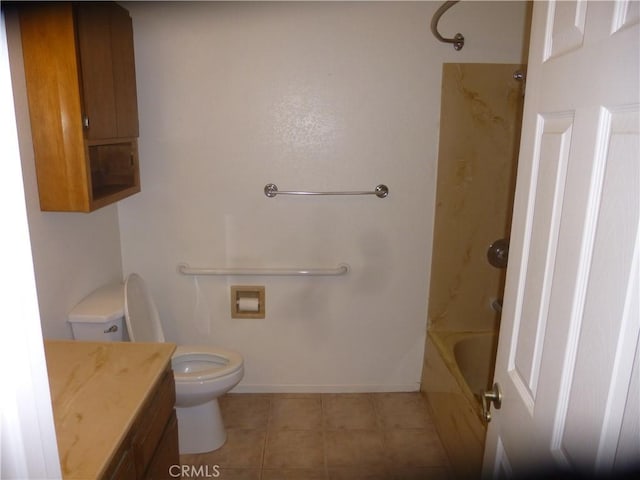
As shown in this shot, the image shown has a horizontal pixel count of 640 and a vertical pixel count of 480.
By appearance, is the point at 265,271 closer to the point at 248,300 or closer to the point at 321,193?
the point at 248,300

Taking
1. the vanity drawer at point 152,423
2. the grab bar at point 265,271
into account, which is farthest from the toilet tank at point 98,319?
the vanity drawer at point 152,423

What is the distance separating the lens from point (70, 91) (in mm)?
1586

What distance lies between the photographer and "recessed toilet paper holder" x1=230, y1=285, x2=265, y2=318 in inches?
98.4

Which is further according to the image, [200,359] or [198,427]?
[200,359]

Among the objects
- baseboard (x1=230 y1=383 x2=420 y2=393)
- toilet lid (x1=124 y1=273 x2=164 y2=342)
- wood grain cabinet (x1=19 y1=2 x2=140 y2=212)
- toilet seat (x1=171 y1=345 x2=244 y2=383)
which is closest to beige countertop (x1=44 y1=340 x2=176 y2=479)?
toilet lid (x1=124 y1=273 x2=164 y2=342)

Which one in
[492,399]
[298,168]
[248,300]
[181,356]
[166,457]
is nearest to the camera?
[492,399]

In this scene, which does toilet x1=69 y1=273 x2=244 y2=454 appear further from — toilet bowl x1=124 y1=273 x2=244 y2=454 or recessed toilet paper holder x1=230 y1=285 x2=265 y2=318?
recessed toilet paper holder x1=230 y1=285 x2=265 y2=318

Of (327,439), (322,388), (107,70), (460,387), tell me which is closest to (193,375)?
(327,439)

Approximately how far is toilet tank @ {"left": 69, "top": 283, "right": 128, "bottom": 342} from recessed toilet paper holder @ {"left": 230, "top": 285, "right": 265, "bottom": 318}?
641 millimetres

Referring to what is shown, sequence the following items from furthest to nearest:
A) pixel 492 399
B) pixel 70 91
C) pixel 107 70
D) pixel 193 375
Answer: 1. pixel 193 375
2. pixel 107 70
3. pixel 70 91
4. pixel 492 399

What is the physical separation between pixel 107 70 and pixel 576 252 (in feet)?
6.05

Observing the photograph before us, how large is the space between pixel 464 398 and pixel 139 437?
1388 mm

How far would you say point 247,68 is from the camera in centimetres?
225

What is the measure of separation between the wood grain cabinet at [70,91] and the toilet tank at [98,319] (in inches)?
19.0
